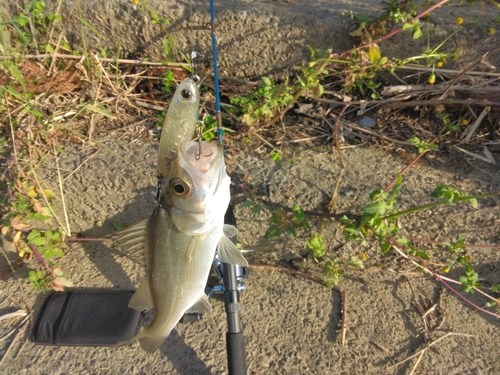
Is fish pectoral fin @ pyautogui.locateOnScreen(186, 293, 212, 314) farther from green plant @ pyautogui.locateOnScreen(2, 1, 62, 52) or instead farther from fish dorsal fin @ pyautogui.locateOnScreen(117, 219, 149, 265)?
green plant @ pyautogui.locateOnScreen(2, 1, 62, 52)

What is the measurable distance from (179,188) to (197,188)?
7 cm

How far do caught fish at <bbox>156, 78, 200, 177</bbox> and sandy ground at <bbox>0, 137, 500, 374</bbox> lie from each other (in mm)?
1180

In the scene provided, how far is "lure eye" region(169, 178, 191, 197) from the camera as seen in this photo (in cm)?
146

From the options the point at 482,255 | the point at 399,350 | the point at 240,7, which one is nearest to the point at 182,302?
the point at 399,350

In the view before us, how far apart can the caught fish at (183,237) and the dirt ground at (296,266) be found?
0.81 meters

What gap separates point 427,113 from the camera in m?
2.81

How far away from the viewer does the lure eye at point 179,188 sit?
4.81ft

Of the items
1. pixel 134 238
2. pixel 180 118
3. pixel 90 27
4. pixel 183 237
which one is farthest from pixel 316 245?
pixel 90 27

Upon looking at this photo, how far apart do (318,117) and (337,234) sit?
0.93 meters

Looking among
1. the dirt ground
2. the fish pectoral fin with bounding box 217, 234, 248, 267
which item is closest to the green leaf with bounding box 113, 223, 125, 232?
the dirt ground

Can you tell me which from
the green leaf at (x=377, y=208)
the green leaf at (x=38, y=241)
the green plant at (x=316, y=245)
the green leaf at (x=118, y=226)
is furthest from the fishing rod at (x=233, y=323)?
the green leaf at (x=38, y=241)

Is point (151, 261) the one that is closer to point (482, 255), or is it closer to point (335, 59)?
point (335, 59)

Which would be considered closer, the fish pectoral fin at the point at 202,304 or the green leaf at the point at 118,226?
the fish pectoral fin at the point at 202,304

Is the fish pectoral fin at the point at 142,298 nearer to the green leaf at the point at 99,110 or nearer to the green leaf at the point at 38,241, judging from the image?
the green leaf at the point at 38,241
